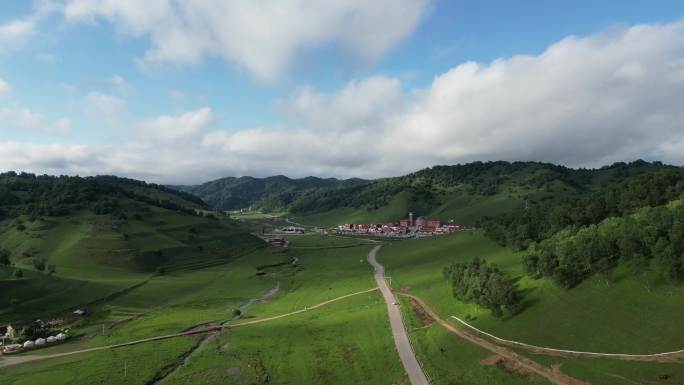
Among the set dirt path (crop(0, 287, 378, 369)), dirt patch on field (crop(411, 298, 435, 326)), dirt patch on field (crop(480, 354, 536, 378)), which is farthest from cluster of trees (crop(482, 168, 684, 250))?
dirt path (crop(0, 287, 378, 369))

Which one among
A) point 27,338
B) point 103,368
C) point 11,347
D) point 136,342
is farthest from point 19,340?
point 103,368

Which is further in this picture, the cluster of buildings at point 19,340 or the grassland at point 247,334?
the cluster of buildings at point 19,340

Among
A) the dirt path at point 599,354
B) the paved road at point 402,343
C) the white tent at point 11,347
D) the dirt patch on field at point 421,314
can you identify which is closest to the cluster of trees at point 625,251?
the dirt path at point 599,354

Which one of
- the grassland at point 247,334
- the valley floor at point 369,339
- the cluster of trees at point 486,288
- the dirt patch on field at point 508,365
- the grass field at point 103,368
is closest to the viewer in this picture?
the dirt patch on field at point 508,365

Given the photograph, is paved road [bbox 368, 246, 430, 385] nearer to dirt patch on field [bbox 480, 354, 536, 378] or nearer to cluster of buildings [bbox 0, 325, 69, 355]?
dirt patch on field [bbox 480, 354, 536, 378]

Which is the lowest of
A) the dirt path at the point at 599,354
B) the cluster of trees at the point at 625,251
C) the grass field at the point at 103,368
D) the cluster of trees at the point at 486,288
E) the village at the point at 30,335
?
the grass field at the point at 103,368

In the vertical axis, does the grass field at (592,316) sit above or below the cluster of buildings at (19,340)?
above

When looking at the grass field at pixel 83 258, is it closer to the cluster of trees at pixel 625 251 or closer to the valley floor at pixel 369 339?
the valley floor at pixel 369 339

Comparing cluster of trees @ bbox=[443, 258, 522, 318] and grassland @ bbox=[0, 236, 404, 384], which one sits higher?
cluster of trees @ bbox=[443, 258, 522, 318]
